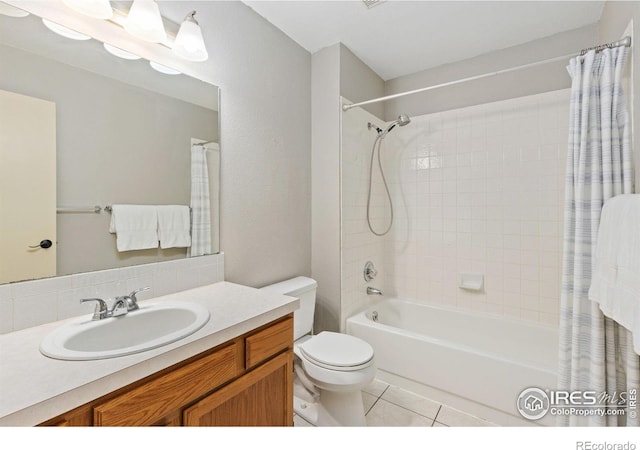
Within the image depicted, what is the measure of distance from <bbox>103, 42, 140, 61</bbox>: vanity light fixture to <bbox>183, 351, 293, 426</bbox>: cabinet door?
55.2 inches

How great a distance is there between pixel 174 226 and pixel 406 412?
173cm

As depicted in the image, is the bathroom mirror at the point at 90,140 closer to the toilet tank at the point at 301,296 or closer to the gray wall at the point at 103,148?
the gray wall at the point at 103,148

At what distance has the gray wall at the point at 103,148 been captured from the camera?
104 centimetres

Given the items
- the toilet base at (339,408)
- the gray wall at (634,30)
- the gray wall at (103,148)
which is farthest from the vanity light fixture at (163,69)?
the gray wall at (634,30)

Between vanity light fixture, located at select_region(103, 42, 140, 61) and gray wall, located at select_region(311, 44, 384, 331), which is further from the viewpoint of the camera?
gray wall, located at select_region(311, 44, 384, 331)

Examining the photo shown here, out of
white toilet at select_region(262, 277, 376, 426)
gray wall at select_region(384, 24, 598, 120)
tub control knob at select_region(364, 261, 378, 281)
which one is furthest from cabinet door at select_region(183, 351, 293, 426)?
gray wall at select_region(384, 24, 598, 120)

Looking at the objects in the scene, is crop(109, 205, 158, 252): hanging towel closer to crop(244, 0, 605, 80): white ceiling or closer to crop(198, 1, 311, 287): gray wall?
crop(198, 1, 311, 287): gray wall

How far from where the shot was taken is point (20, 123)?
96 centimetres

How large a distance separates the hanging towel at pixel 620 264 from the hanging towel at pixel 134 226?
1.78m

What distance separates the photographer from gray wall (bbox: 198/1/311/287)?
1.62 metres

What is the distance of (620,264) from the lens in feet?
3.25

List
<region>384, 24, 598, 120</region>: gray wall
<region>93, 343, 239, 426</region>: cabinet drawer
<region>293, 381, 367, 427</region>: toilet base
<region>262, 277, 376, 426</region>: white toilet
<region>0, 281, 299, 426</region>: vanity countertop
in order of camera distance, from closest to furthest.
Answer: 1. <region>0, 281, 299, 426</region>: vanity countertop
2. <region>93, 343, 239, 426</region>: cabinet drawer
3. <region>262, 277, 376, 426</region>: white toilet
4. <region>293, 381, 367, 427</region>: toilet base
5. <region>384, 24, 598, 120</region>: gray wall

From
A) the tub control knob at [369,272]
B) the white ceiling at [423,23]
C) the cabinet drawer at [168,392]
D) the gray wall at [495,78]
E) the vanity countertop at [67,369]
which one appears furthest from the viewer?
the tub control knob at [369,272]

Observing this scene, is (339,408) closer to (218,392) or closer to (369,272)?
(218,392)
